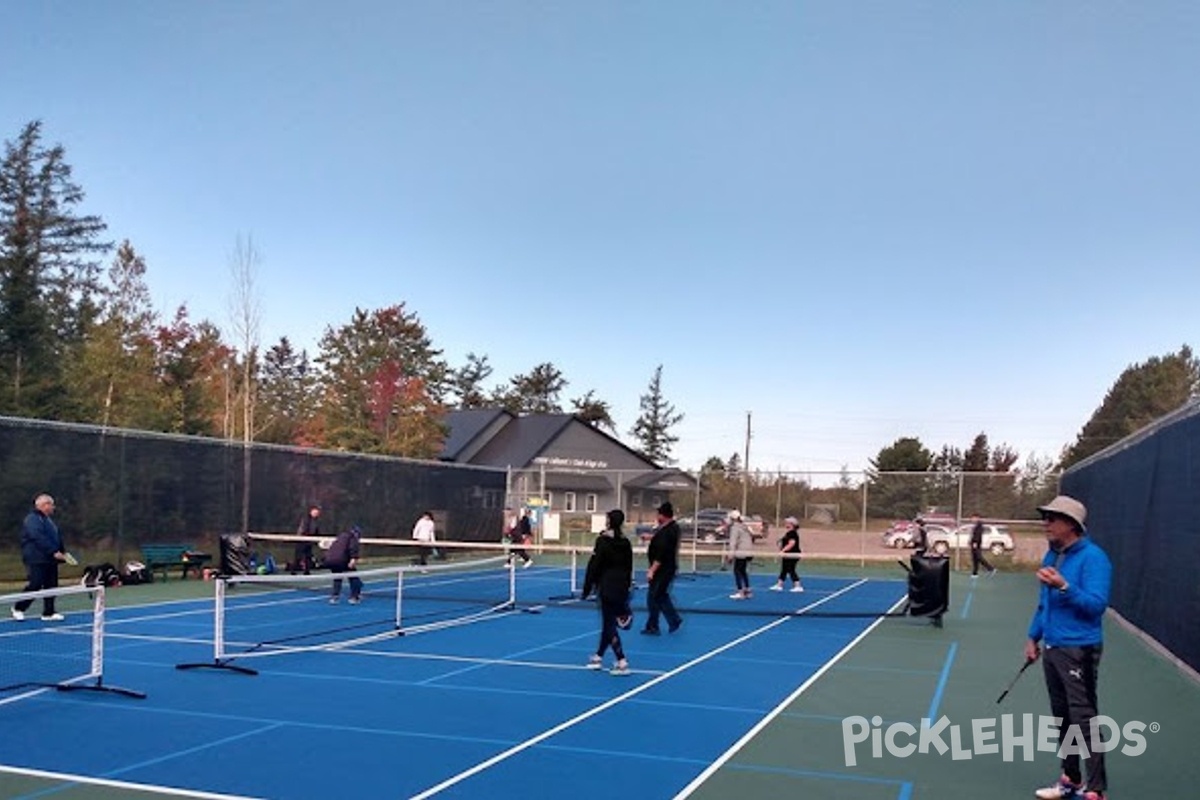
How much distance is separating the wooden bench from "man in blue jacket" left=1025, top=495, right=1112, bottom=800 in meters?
20.5

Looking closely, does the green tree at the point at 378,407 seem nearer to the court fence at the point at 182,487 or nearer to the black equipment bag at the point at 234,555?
the court fence at the point at 182,487

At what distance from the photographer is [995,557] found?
34594 millimetres

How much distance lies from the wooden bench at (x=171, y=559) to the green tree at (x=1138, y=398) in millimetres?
66933

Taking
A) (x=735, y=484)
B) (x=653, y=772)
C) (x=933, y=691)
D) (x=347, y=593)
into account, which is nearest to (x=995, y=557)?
(x=735, y=484)

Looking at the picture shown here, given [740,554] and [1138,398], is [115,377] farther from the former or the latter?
[1138,398]

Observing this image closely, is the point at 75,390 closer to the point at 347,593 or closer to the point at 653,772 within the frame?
the point at 347,593

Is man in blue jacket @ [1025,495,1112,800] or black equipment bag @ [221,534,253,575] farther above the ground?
man in blue jacket @ [1025,495,1112,800]

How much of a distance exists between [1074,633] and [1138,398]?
3508 inches

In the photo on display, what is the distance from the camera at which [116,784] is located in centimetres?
746

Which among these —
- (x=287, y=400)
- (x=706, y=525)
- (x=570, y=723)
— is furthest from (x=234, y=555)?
(x=287, y=400)

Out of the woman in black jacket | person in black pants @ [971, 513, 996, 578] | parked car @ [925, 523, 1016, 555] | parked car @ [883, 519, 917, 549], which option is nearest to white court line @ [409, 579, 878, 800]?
the woman in black jacket

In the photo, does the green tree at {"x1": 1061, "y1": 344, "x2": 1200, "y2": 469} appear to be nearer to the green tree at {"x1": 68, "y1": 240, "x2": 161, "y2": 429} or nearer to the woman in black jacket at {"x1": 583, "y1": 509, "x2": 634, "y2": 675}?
the green tree at {"x1": 68, "y1": 240, "x2": 161, "y2": 429}

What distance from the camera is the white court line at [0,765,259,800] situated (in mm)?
7191

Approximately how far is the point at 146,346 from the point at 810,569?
26.7 metres
